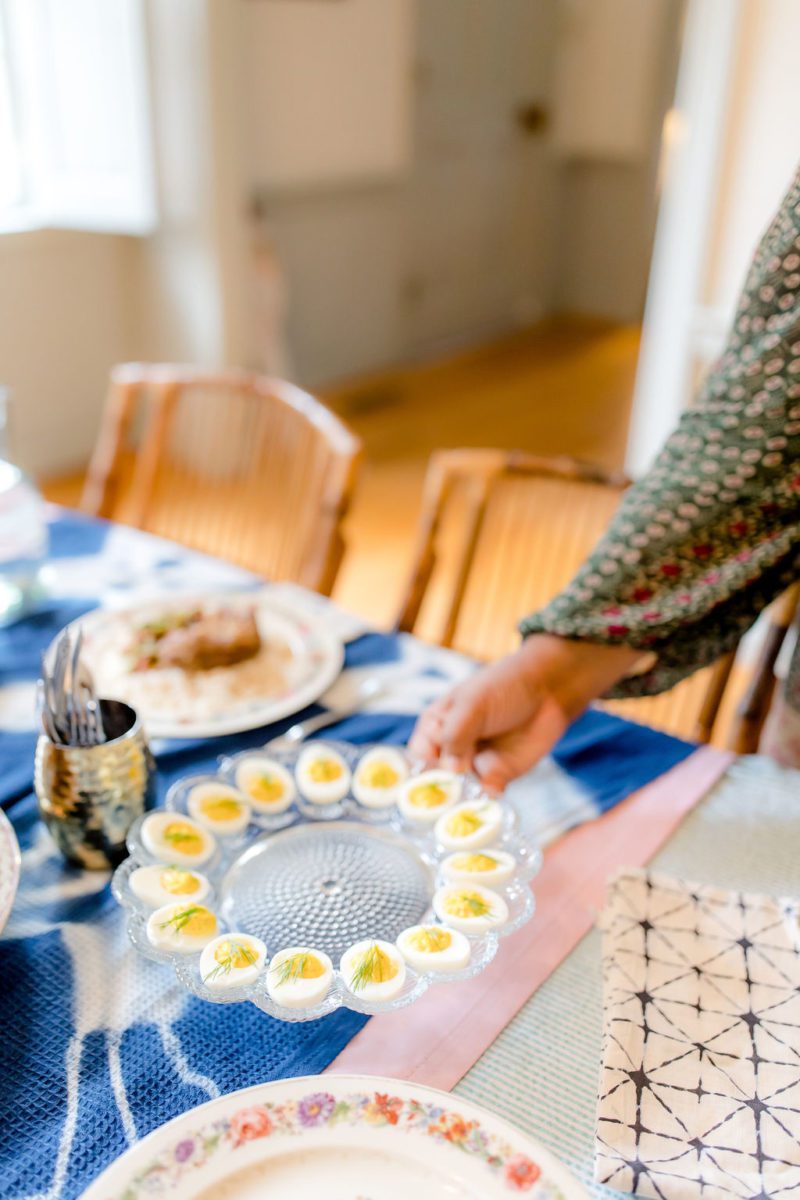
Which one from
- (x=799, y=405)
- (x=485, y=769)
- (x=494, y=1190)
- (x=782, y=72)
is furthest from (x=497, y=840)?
(x=782, y=72)

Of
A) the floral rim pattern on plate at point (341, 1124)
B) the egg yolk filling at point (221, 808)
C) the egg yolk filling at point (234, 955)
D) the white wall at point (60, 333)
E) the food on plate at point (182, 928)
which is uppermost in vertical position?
the egg yolk filling at point (234, 955)

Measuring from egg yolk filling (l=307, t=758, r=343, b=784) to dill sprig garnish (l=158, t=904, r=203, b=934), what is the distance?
0.62ft

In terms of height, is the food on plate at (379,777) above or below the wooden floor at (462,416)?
above

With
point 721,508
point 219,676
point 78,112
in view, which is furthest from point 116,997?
point 78,112

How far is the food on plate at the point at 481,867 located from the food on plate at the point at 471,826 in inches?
0.6

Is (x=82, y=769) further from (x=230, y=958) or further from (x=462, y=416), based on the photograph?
(x=462, y=416)

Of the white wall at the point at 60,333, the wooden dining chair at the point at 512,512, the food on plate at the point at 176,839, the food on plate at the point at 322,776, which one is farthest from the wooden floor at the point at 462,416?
the food on plate at the point at 176,839

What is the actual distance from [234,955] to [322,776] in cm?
23

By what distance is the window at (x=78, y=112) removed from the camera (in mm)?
2914

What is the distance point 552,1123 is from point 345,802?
0.31 metres

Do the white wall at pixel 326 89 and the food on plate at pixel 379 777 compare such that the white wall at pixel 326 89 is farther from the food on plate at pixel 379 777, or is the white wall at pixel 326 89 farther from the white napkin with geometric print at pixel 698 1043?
the white napkin with geometric print at pixel 698 1043

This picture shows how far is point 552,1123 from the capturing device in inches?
24.0

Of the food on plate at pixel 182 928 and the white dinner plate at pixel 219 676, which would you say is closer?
the food on plate at pixel 182 928

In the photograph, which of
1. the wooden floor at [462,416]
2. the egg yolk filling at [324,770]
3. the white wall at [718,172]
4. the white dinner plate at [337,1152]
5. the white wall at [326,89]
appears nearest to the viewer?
the white dinner plate at [337,1152]
